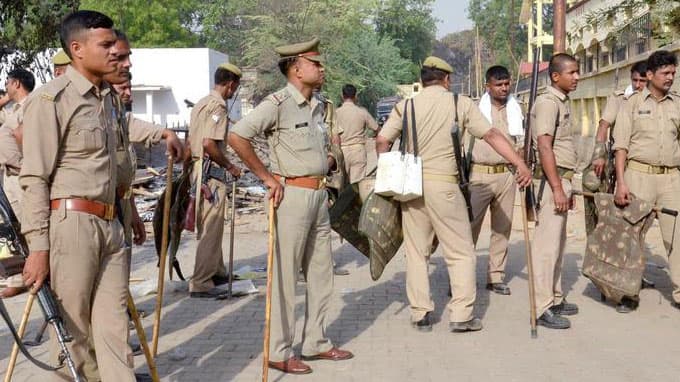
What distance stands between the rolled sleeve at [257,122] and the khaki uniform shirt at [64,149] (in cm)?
138

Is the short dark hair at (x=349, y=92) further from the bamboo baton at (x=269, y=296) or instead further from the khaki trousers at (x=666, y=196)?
the bamboo baton at (x=269, y=296)

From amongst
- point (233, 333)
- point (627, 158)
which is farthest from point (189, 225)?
point (627, 158)

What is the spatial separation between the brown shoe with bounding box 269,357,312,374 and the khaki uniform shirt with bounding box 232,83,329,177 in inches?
49.7

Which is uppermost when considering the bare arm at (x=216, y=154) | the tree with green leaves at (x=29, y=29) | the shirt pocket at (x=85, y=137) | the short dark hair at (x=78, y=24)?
the tree with green leaves at (x=29, y=29)

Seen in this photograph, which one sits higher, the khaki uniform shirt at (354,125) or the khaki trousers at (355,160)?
the khaki uniform shirt at (354,125)

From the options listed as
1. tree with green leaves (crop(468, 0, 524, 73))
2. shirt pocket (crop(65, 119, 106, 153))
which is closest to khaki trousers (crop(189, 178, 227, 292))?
shirt pocket (crop(65, 119, 106, 153))

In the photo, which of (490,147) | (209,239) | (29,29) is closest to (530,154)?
(490,147)

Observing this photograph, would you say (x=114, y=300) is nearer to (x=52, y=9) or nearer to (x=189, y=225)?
(x=189, y=225)

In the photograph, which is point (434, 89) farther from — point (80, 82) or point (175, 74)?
point (175, 74)

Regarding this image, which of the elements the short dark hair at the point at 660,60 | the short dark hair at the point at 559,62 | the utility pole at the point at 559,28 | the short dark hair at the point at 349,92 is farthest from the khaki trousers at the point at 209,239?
the utility pole at the point at 559,28

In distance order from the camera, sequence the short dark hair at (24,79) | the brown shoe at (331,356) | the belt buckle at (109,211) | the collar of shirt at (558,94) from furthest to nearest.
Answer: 1. the short dark hair at (24,79)
2. the collar of shirt at (558,94)
3. the brown shoe at (331,356)
4. the belt buckle at (109,211)

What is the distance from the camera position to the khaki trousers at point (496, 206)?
26.1 feet

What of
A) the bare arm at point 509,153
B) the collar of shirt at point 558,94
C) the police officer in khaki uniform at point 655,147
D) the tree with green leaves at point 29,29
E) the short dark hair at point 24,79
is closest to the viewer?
the bare arm at point 509,153

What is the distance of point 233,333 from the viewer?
272 inches
